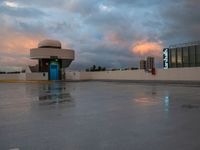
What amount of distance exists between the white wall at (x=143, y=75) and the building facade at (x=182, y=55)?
5.94m

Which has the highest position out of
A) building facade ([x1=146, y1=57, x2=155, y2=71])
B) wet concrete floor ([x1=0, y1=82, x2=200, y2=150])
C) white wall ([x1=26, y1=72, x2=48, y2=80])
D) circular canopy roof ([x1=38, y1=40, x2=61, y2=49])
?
circular canopy roof ([x1=38, y1=40, x2=61, y2=49])

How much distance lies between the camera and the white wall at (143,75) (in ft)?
119

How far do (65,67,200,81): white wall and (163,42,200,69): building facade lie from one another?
19.5 feet

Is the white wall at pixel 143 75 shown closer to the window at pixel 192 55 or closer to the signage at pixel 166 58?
the window at pixel 192 55

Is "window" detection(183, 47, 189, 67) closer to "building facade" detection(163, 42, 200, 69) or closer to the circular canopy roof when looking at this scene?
"building facade" detection(163, 42, 200, 69)

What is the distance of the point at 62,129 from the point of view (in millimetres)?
7457

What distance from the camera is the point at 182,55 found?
45812mm

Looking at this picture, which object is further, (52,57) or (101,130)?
(52,57)

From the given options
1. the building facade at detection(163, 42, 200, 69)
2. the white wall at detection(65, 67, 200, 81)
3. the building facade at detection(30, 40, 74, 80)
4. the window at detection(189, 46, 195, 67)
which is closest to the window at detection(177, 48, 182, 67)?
the building facade at detection(163, 42, 200, 69)

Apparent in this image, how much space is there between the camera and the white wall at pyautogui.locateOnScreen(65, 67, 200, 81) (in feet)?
119

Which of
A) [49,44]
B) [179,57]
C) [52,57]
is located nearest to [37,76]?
[52,57]

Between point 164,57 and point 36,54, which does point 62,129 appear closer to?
point 164,57

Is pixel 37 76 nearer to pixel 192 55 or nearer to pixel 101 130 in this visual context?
pixel 192 55

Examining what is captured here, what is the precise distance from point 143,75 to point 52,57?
20567 mm
